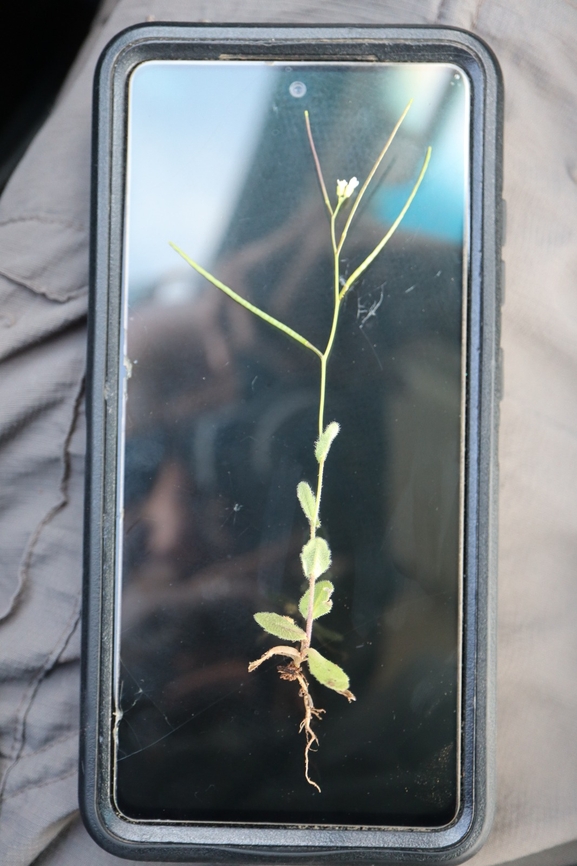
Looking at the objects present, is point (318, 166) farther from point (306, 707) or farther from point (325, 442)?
point (306, 707)

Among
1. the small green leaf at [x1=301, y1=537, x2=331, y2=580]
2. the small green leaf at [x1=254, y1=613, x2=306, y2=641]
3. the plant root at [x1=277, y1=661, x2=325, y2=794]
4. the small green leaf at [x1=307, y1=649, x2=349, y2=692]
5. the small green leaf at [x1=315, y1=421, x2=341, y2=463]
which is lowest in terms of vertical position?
the plant root at [x1=277, y1=661, x2=325, y2=794]

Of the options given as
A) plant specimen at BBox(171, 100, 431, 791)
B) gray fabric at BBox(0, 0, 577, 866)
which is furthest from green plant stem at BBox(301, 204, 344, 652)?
gray fabric at BBox(0, 0, 577, 866)

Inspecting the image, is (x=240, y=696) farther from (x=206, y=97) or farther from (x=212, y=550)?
(x=206, y=97)

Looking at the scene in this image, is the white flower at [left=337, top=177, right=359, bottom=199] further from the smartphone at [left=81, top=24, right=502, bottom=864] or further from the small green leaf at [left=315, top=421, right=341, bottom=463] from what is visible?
the small green leaf at [left=315, top=421, right=341, bottom=463]

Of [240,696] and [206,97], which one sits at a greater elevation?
[206,97]

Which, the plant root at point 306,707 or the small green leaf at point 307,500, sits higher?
the small green leaf at point 307,500

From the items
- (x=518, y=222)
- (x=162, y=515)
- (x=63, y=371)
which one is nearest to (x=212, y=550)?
(x=162, y=515)

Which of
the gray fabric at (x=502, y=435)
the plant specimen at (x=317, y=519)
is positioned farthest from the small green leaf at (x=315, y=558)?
the gray fabric at (x=502, y=435)

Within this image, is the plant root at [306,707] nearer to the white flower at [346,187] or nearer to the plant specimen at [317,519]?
the plant specimen at [317,519]
